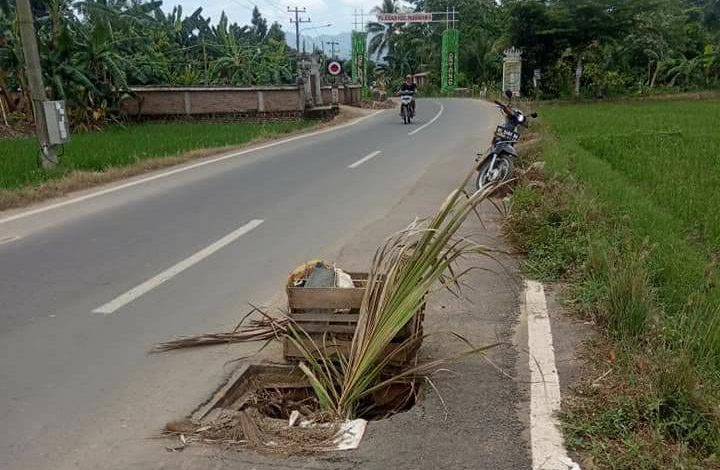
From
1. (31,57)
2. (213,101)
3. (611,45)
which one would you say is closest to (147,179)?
(31,57)

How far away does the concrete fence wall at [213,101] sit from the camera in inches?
906

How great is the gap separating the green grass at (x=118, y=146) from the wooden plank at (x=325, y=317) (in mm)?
6941

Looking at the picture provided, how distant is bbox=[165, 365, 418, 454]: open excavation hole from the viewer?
300 cm

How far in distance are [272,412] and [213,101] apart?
70.1 ft

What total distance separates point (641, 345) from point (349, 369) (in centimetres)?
162

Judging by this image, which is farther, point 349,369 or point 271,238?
point 271,238

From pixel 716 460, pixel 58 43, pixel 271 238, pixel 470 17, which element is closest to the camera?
pixel 716 460

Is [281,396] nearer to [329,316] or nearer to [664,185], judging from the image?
[329,316]

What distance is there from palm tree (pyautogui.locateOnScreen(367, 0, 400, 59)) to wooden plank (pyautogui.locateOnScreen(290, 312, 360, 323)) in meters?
67.9

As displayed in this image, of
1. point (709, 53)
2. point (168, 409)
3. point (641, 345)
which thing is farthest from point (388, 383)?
point (709, 53)

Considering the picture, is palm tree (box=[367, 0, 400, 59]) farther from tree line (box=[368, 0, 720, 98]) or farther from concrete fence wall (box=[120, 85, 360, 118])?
concrete fence wall (box=[120, 85, 360, 118])

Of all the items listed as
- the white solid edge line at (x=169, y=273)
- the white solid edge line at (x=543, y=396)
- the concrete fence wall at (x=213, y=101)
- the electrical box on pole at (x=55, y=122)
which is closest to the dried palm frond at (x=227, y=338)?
the white solid edge line at (x=169, y=273)

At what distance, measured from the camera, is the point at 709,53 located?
37344 millimetres

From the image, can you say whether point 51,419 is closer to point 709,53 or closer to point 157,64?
point 157,64
